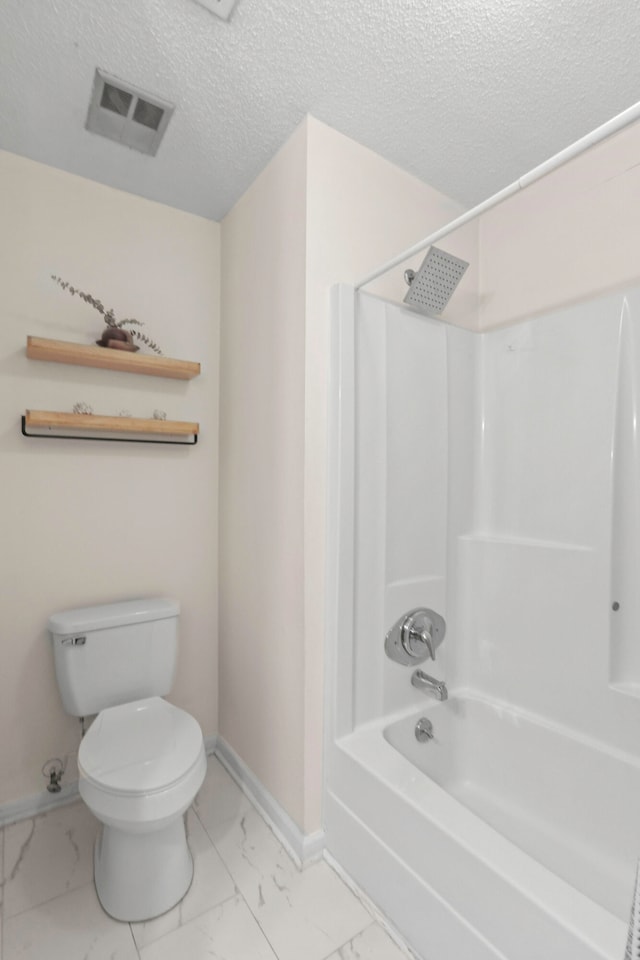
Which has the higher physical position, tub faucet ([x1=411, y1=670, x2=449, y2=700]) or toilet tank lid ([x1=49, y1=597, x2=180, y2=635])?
toilet tank lid ([x1=49, y1=597, x2=180, y2=635])

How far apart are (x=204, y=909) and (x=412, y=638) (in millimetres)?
994

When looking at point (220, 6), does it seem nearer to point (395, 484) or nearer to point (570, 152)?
point (570, 152)

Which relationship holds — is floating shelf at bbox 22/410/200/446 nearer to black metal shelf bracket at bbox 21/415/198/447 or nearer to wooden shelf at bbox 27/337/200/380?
black metal shelf bracket at bbox 21/415/198/447

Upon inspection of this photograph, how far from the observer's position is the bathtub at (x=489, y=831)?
0.93 metres

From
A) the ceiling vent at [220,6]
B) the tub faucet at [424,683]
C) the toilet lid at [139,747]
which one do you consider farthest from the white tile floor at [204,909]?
the ceiling vent at [220,6]

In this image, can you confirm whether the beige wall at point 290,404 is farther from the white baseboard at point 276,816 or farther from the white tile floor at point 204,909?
the white tile floor at point 204,909

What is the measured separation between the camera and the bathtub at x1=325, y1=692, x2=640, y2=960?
0.93m

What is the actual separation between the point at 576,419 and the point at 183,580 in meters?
1.67

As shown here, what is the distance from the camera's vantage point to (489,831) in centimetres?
108

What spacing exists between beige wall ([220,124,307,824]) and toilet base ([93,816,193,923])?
40cm

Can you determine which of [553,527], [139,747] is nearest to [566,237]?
[553,527]

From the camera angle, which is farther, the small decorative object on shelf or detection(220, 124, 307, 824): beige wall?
the small decorative object on shelf

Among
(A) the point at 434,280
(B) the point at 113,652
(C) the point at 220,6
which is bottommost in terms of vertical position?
(B) the point at 113,652

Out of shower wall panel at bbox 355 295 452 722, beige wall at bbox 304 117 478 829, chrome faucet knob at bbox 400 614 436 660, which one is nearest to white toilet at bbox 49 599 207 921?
beige wall at bbox 304 117 478 829
